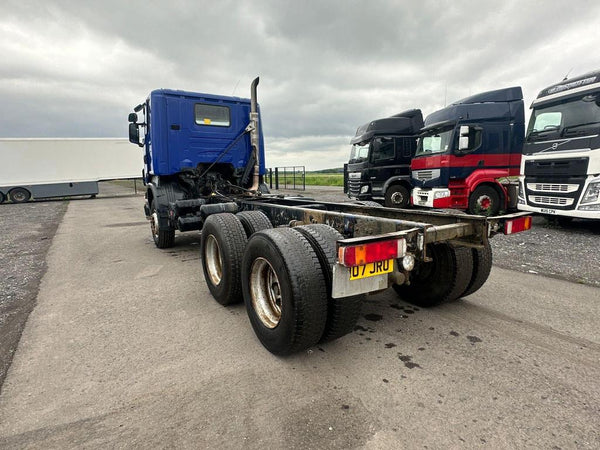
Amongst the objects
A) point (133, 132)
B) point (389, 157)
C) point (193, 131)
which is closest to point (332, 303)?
point (193, 131)

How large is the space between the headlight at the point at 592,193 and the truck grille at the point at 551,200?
0.27 meters

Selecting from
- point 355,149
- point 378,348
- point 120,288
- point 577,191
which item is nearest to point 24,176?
point 355,149

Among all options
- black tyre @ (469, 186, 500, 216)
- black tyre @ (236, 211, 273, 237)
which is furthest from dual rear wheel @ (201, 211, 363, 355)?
black tyre @ (469, 186, 500, 216)

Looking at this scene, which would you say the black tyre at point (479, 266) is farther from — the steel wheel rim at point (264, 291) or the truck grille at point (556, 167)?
the truck grille at point (556, 167)

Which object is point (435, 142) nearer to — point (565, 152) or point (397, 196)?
point (397, 196)

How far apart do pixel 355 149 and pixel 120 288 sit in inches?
449

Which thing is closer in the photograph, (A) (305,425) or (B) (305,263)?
(A) (305,425)

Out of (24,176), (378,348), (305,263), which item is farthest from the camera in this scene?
(24,176)

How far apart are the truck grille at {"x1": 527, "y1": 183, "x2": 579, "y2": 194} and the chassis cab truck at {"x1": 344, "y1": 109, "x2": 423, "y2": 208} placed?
472cm

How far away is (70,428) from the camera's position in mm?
1929

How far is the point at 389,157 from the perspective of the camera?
41.6ft

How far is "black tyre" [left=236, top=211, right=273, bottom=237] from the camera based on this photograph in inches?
153

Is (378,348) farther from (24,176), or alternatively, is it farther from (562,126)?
(24,176)

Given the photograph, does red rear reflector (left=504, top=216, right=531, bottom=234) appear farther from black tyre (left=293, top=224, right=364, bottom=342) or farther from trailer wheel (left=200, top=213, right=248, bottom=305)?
trailer wheel (left=200, top=213, right=248, bottom=305)
